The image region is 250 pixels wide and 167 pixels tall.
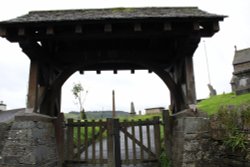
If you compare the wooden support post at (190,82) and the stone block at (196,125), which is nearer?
the stone block at (196,125)

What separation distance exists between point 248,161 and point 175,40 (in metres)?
3.53

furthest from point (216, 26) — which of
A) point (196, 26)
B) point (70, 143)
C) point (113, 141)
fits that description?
point (70, 143)

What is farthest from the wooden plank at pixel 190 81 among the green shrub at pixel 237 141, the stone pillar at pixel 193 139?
the green shrub at pixel 237 141

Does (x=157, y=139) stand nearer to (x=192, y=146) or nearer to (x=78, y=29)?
(x=192, y=146)

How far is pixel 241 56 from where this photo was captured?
33.2 m

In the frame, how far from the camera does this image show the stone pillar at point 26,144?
4.87 meters

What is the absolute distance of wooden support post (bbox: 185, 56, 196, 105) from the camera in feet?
17.9

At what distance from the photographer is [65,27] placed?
5.46m

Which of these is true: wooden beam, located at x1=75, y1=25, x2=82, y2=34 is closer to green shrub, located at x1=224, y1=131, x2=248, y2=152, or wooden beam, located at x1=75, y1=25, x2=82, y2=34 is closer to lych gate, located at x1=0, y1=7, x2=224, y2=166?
lych gate, located at x1=0, y1=7, x2=224, y2=166

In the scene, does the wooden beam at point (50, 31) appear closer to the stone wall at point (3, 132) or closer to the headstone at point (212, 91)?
the stone wall at point (3, 132)

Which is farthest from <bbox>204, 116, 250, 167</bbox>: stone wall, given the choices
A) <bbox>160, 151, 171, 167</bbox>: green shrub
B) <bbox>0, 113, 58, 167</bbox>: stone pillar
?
<bbox>0, 113, 58, 167</bbox>: stone pillar

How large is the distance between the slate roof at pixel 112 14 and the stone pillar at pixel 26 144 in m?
2.01

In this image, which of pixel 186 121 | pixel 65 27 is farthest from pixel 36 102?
pixel 186 121

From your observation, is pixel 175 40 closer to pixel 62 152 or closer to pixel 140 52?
pixel 140 52
